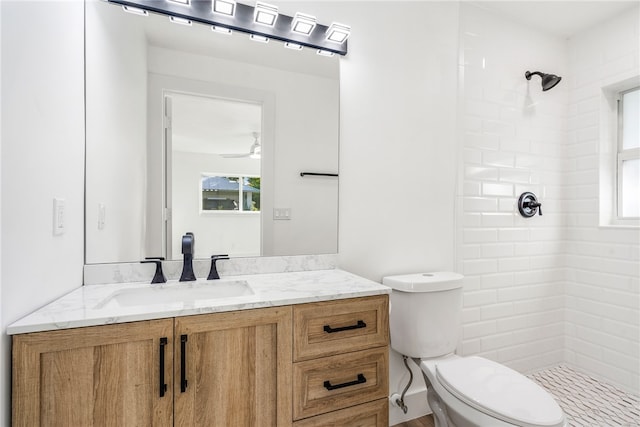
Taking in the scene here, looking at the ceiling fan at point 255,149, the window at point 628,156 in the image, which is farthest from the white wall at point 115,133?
the window at point 628,156

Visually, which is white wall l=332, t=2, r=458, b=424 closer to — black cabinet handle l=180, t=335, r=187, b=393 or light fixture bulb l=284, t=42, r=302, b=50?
light fixture bulb l=284, t=42, r=302, b=50

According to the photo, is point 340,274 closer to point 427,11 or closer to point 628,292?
point 427,11

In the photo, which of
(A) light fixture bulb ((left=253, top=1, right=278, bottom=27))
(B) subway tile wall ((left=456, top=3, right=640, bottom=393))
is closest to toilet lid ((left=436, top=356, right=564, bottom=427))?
(B) subway tile wall ((left=456, top=3, right=640, bottom=393))

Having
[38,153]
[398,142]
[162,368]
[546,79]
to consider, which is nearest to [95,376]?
[162,368]

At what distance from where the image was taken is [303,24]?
1.58m

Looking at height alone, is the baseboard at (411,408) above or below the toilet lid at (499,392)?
below

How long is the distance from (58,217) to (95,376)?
1.75 ft

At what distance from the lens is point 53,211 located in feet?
3.39

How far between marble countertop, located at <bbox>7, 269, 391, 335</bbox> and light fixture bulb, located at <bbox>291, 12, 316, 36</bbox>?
1.21 metres

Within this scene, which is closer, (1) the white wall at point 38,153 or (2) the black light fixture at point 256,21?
(1) the white wall at point 38,153

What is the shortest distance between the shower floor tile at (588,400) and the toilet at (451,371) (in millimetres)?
921

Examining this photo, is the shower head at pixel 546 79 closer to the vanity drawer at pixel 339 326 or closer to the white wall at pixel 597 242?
the white wall at pixel 597 242

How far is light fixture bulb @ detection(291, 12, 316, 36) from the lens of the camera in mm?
1556

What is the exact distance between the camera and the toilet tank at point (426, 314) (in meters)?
1.58
